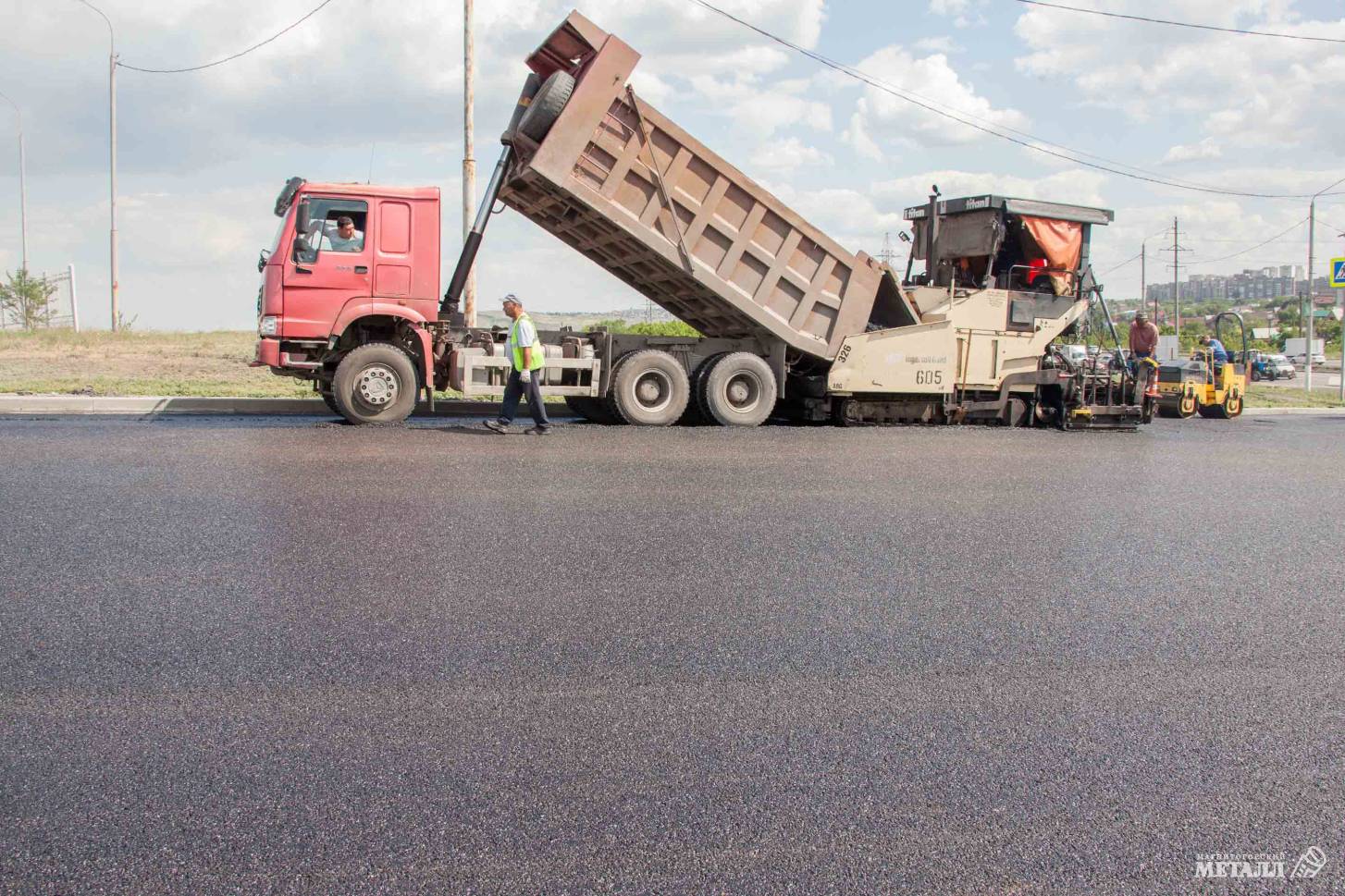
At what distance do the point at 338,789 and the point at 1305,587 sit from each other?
516 centimetres

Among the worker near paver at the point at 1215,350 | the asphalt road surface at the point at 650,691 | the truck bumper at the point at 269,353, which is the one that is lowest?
the asphalt road surface at the point at 650,691

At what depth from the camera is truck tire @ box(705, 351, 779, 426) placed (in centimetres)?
1366

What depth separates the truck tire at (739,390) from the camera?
13.7 m

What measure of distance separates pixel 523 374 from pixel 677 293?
2447 mm

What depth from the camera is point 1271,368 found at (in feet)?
170

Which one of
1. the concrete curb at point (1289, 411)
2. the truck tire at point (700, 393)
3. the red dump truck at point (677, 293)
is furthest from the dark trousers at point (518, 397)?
the concrete curb at point (1289, 411)

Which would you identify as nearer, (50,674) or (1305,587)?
(50,674)

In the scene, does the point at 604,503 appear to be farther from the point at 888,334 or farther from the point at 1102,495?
the point at 888,334

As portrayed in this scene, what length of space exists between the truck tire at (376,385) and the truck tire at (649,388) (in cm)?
234

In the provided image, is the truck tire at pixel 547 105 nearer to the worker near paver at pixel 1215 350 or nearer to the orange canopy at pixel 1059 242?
the orange canopy at pixel 1059 242

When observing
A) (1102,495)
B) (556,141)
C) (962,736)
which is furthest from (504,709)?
(556,141)

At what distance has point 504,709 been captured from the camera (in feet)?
13.2

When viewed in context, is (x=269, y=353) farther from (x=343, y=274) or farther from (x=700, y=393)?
(x=700, y=393)

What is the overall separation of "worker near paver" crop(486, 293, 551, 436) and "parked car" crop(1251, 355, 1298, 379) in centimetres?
4510
